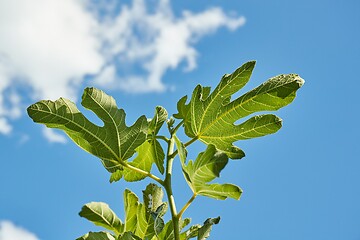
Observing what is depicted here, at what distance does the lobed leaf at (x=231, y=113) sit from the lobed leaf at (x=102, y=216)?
0.44 metres

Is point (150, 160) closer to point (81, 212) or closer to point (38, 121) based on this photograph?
point (81, 212)

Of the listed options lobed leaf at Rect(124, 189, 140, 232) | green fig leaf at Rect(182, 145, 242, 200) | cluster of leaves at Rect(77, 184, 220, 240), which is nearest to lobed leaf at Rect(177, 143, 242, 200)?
green fig leaf at Rect(182, 145, 242, 200)

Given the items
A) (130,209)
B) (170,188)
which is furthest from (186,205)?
(130,209)

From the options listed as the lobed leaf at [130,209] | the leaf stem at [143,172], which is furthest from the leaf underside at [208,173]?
the lobed leaf at [130,209]

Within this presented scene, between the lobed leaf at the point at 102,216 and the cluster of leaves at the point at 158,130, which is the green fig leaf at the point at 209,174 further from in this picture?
the lobed leaf at the point at 102,216

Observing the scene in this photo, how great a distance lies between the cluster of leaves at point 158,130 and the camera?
1.66 m

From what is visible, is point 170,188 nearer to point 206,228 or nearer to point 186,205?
point 186,205

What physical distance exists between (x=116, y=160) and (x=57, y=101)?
32cm

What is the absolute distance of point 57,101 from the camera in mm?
1653

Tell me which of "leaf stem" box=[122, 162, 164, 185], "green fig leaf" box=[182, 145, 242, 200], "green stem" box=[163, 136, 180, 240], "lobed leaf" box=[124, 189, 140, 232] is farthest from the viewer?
"lobed leaf" box=[124, 189, 140, 232]

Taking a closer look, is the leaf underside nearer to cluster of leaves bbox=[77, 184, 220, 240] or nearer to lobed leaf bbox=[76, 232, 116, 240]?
cluster of leaves bbox=[77, 184, 220, 240]

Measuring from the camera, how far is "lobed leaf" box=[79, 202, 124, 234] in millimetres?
1737

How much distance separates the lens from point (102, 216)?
179 cm

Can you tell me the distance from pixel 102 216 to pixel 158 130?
15.7 inches
